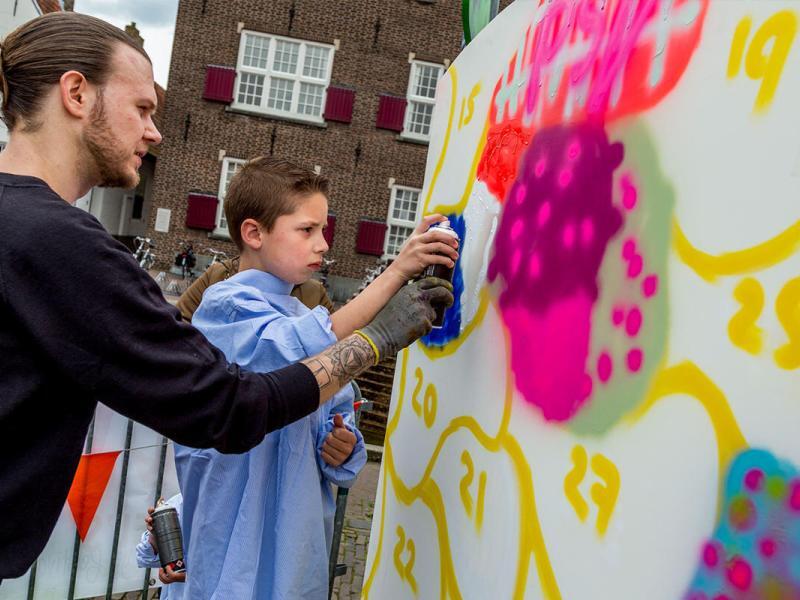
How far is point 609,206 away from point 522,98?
1.65ft

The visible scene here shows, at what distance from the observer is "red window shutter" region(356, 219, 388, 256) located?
57.4 ft

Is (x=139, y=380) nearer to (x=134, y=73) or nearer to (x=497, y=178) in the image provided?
(x=134, y=73)

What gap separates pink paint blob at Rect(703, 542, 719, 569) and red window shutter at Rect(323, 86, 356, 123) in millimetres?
17154

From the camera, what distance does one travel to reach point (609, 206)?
3.79 ft

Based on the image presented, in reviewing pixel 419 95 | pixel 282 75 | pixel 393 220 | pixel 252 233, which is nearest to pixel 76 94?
pixel 252 233

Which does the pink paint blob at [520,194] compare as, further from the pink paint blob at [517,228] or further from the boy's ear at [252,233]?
the boy's ear at [252,233]

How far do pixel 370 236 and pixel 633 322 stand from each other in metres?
16.5

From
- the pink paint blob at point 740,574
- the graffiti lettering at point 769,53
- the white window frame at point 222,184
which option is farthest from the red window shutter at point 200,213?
the pink paint blob at point 740,574

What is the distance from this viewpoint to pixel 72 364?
49.9 inches

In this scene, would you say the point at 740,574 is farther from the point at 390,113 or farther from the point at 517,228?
the point at 390,113

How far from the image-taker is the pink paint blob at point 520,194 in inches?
58.2

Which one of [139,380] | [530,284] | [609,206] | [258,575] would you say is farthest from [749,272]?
[258,575]

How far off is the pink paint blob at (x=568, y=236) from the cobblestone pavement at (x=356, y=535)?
3.24 meters

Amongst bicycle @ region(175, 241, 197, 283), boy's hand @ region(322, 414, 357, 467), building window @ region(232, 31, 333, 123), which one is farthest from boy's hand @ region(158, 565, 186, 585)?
building window @ region(232, 31, 333, 123)
